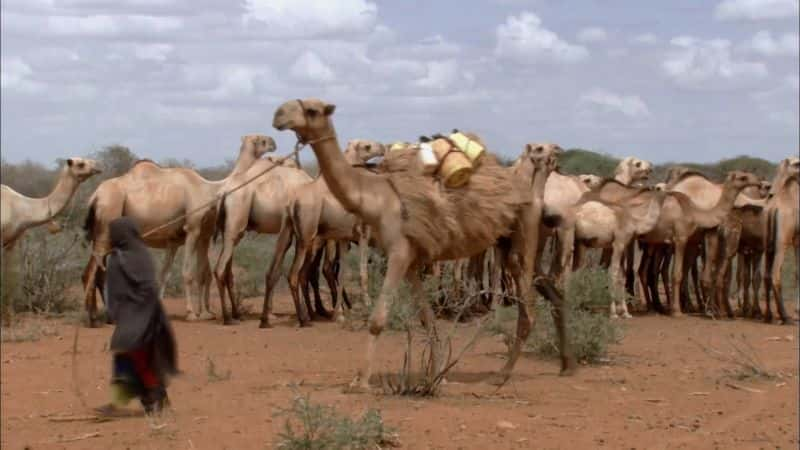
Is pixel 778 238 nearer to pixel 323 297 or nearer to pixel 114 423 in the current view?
pixel 323 297

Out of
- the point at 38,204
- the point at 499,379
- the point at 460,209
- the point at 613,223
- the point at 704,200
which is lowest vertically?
the point at 499,379

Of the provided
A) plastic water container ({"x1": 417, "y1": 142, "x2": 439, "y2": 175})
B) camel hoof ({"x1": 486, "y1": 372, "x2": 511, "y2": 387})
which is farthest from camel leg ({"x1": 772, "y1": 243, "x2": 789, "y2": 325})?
plastic water container ({"x1": 417, "y1": 142, "x2": 439, "y2": 175})

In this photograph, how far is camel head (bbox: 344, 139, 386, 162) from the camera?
19297 mm

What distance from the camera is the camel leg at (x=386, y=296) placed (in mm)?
11219

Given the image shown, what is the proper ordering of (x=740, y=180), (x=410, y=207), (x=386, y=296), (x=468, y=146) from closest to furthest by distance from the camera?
(x=386, y=296) < (x=410, y=207) < (x=468, y=146) < (x=740, y=180)

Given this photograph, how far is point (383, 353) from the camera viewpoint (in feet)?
48.0

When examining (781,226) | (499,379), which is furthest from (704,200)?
(499,379)

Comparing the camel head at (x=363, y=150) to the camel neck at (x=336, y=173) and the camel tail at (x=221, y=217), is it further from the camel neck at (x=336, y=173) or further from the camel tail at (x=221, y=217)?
the camel neck at (x=336, y=173)

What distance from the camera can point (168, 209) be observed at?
1738cm

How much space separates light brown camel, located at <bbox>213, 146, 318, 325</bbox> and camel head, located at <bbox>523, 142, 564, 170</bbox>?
10.9 ft

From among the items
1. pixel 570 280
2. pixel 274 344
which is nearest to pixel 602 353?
pixel 570 280

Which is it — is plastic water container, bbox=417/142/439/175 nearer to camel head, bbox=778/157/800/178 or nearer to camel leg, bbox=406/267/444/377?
camel leg, bbox=406/267/444/377

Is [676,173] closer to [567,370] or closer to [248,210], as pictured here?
[248,210]

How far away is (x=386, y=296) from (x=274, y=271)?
21.5ft
